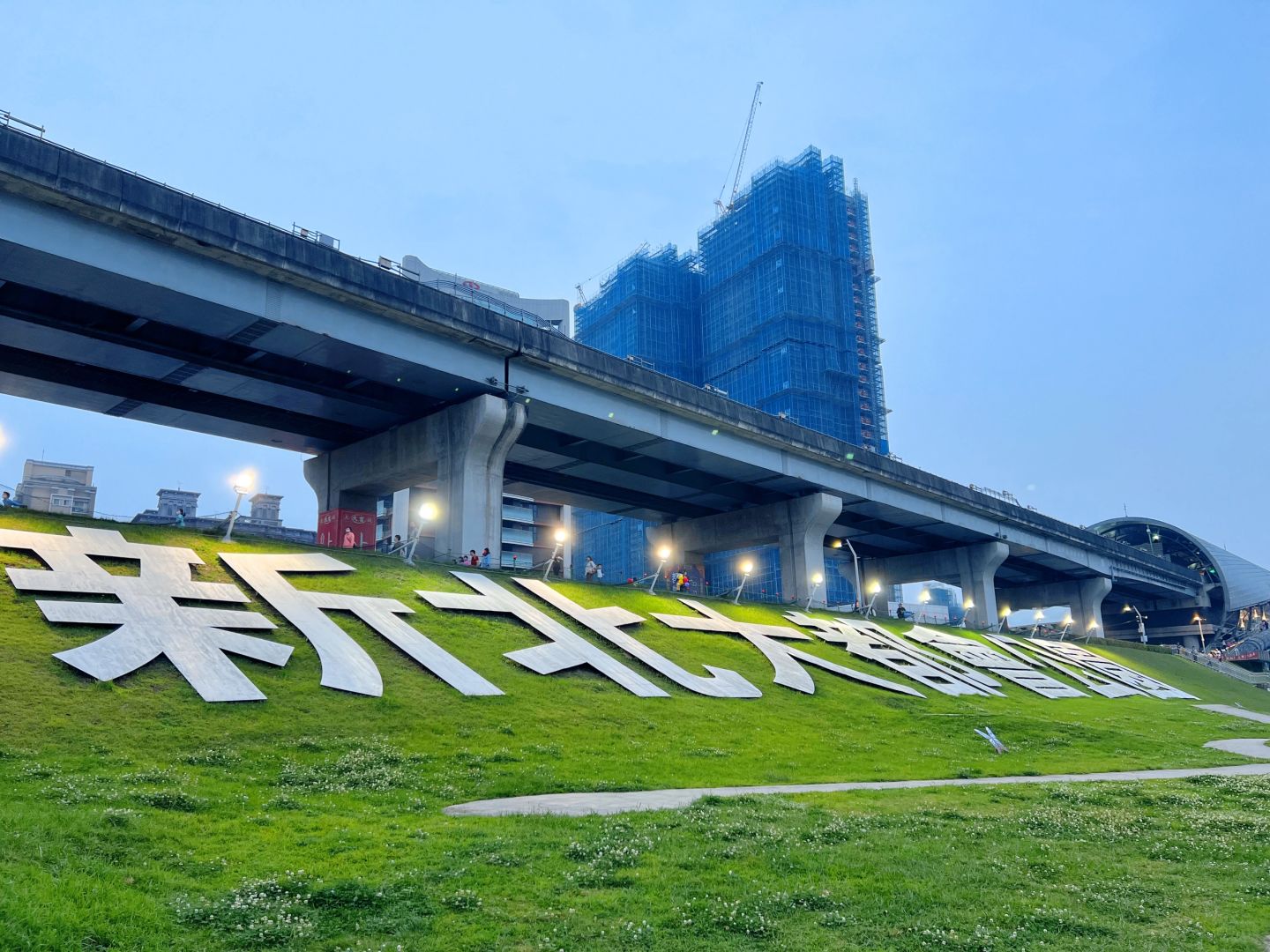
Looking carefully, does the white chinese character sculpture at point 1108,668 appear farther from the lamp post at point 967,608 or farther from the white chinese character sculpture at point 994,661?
the white chinese character sculpture at point 994,661

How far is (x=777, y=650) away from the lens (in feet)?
129

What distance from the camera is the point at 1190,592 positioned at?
4786 inches

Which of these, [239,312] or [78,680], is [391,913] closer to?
[78,680]

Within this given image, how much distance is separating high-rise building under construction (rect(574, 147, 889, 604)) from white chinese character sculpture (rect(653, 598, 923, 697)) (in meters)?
104

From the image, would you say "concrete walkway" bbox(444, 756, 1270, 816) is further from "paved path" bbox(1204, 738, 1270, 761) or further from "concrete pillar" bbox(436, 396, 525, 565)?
"concrete pillar" bbox(436, 396, 525, 565)

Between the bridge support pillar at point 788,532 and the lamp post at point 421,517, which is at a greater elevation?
the bridge support pillar at point 788,532

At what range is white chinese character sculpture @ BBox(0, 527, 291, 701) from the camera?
66.3 ft

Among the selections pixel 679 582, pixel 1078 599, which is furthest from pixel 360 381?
pixel 1078 599

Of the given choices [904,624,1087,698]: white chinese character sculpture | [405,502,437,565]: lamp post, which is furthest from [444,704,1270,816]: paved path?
[904,624,1087,698]: white chinese character sculpture

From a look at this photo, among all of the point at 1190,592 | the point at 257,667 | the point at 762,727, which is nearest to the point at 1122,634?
the point at 1190,592

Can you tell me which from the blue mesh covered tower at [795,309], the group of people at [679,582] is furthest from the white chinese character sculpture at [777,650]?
the blue mesh covered tower at [795,309]

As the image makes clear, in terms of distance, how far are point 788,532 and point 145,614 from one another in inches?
1861

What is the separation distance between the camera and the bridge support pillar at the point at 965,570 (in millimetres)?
80562

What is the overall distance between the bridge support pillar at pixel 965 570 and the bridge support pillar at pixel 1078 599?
61.6ft
